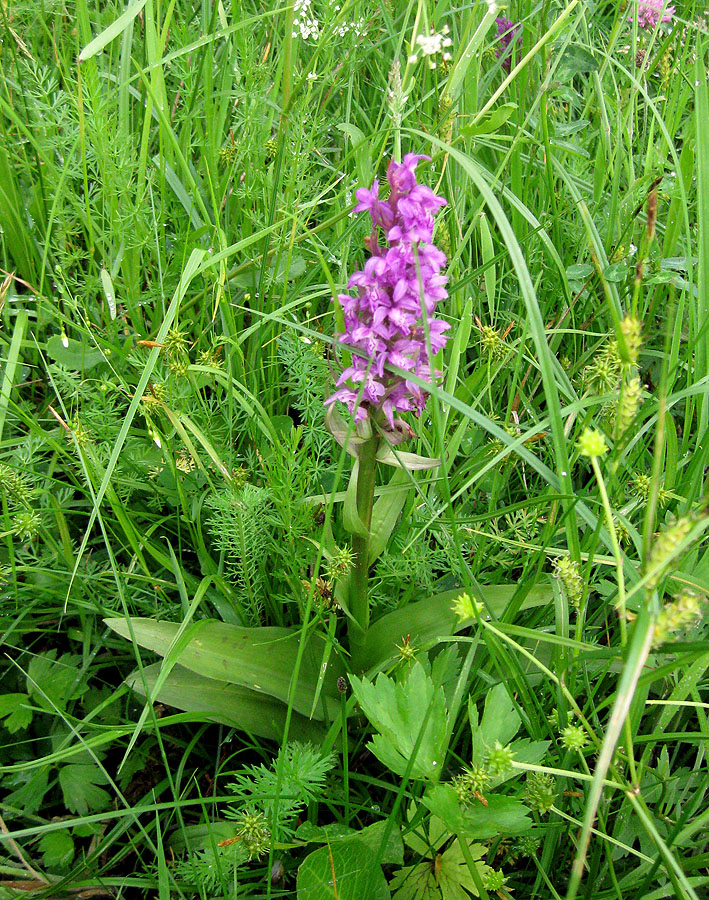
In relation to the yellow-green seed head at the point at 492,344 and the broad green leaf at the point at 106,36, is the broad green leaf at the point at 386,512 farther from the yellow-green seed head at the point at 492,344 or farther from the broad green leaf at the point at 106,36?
the broad green leaf at the point at 106,36

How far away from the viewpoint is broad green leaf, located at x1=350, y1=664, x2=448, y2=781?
1.00 metres

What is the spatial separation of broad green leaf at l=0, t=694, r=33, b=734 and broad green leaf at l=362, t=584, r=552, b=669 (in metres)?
0.64

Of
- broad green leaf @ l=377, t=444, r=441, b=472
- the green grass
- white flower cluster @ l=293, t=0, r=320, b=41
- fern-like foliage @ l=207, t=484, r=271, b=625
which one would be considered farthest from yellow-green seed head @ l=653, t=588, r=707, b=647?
white flower cluster @ l=293, t=0, r=320, b=41

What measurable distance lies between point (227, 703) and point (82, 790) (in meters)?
0.29

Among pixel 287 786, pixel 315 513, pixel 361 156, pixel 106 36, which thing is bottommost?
pixel 287 786

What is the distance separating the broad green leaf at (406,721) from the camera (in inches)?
39.4

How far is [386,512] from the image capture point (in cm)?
138

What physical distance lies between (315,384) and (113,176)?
0.64 metres

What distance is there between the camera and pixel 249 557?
141 cm

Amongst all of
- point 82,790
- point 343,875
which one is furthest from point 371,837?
point 82,790

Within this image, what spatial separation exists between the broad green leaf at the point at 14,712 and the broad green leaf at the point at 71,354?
2.25ft

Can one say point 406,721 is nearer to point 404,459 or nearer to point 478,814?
point 478,814

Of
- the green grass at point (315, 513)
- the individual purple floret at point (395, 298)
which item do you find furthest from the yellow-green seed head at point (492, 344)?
the individual purple floret at point (395, 298)

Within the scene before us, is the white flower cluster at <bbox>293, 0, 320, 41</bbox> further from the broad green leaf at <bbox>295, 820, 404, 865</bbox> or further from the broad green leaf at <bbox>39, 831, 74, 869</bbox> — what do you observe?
the broad green leaf at <bbox>39, 831, 74, 869</bbox>
